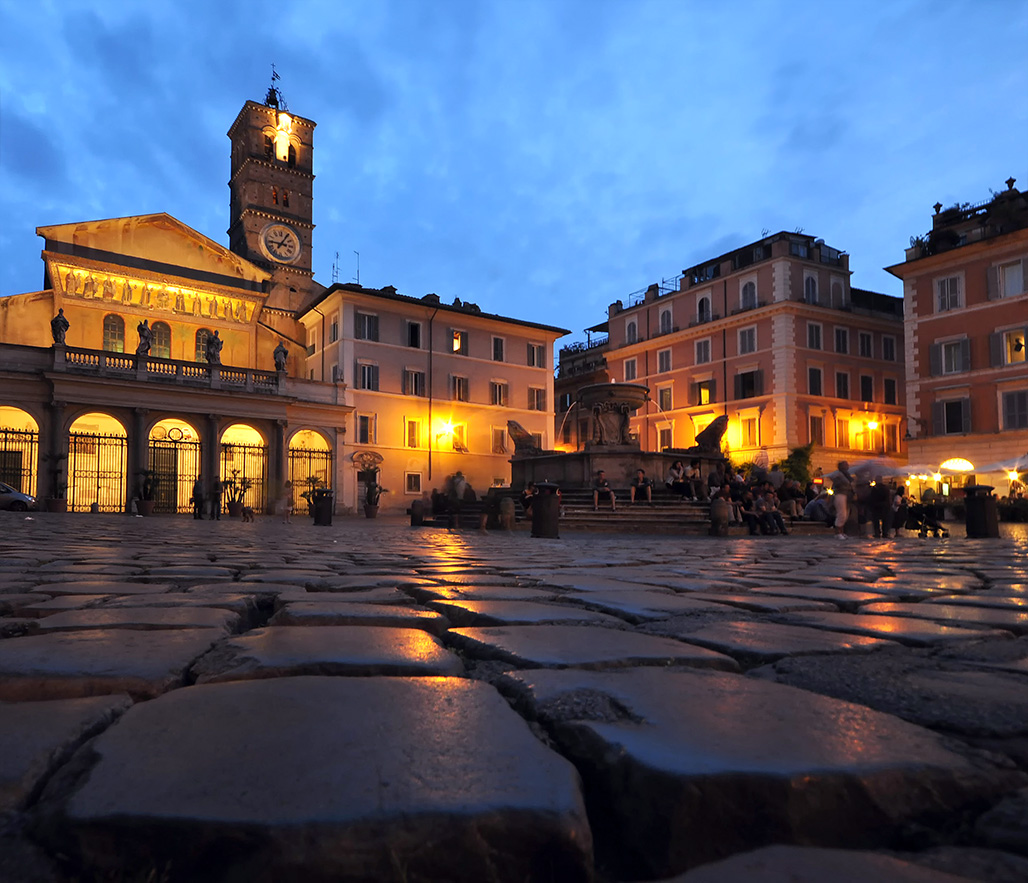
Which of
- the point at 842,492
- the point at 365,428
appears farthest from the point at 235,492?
the point at 842,492

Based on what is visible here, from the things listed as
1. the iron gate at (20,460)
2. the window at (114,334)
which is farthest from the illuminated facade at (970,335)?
the iron gate at (20,460)

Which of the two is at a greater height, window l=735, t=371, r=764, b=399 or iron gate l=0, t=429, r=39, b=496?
window l=735, t=371, r=764, b=399

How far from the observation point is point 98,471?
2775 cm

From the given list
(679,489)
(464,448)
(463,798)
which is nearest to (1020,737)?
(463,798)

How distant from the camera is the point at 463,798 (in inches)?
32.4

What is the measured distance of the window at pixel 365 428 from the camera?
34.1 metres

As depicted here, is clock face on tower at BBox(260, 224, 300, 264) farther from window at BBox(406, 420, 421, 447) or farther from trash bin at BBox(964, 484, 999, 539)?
trash bin at BBox(964, 484, 999, 539)

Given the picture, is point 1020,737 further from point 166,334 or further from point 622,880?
point 166,334

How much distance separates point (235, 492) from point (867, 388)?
34281mm

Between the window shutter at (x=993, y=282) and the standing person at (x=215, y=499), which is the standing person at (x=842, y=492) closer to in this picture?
the standing person at (x=215, y=499)

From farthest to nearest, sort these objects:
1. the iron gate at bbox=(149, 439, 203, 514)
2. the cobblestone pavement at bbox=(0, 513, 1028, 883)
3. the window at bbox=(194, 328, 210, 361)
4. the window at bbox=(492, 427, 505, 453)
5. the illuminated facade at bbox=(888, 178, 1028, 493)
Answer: the window at bbox=(492, 427, 505, 453) < the window at bbox=(194, 328, 210, 361) < the illuminated facade at bbox=(888, 178, 1028, 493) < the iron gate at bbox=(149, 439, 203, 514) < the cobblestone pavement at bbox=(0, 513, 1028, 883)

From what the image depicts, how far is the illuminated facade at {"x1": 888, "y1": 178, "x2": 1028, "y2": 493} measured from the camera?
32.2 metres

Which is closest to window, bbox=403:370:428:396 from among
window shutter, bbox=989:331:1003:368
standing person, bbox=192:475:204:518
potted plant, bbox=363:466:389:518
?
potted plant, bbox=363:466:389:518

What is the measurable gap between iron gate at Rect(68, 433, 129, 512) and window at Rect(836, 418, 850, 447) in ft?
115
